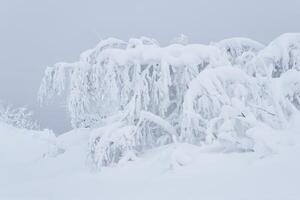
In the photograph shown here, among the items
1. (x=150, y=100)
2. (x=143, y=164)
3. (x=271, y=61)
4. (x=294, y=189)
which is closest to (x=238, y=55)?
(x=271, y=61)

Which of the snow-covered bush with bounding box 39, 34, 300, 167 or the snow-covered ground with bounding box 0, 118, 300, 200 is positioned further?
the snow-covered bush with bounding box 39, 34, 300, 167

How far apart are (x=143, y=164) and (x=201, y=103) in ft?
5.08

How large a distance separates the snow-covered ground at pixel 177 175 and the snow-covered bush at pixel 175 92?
44 cm

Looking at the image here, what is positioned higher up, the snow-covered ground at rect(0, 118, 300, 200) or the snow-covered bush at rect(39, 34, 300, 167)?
the snow-covered bush at rect(39, 34, 300, 167)

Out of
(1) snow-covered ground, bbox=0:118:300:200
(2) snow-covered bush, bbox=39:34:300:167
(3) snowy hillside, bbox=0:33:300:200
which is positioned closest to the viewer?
(1) snow-covered ground, bbox=0:118:300:200

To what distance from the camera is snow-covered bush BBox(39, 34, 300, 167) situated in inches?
355

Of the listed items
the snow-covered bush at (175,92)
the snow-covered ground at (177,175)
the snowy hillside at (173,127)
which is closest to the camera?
the snow-covered ground at (177,175)

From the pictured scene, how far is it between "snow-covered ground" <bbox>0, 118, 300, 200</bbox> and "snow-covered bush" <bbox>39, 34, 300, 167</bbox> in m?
0.44

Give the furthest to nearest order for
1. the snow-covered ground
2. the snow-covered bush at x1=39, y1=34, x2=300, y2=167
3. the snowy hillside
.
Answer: the snow-covered bush at x1=39, y1=34, x2=300, y2=167
the snowy hillside
the snow-covered ground

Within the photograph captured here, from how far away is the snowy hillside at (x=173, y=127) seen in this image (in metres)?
7.39

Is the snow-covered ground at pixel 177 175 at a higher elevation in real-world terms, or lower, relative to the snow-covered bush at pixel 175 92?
lower

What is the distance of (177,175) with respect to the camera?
8.05 metres

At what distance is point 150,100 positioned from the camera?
11203mm

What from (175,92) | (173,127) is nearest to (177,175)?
(173,127)
